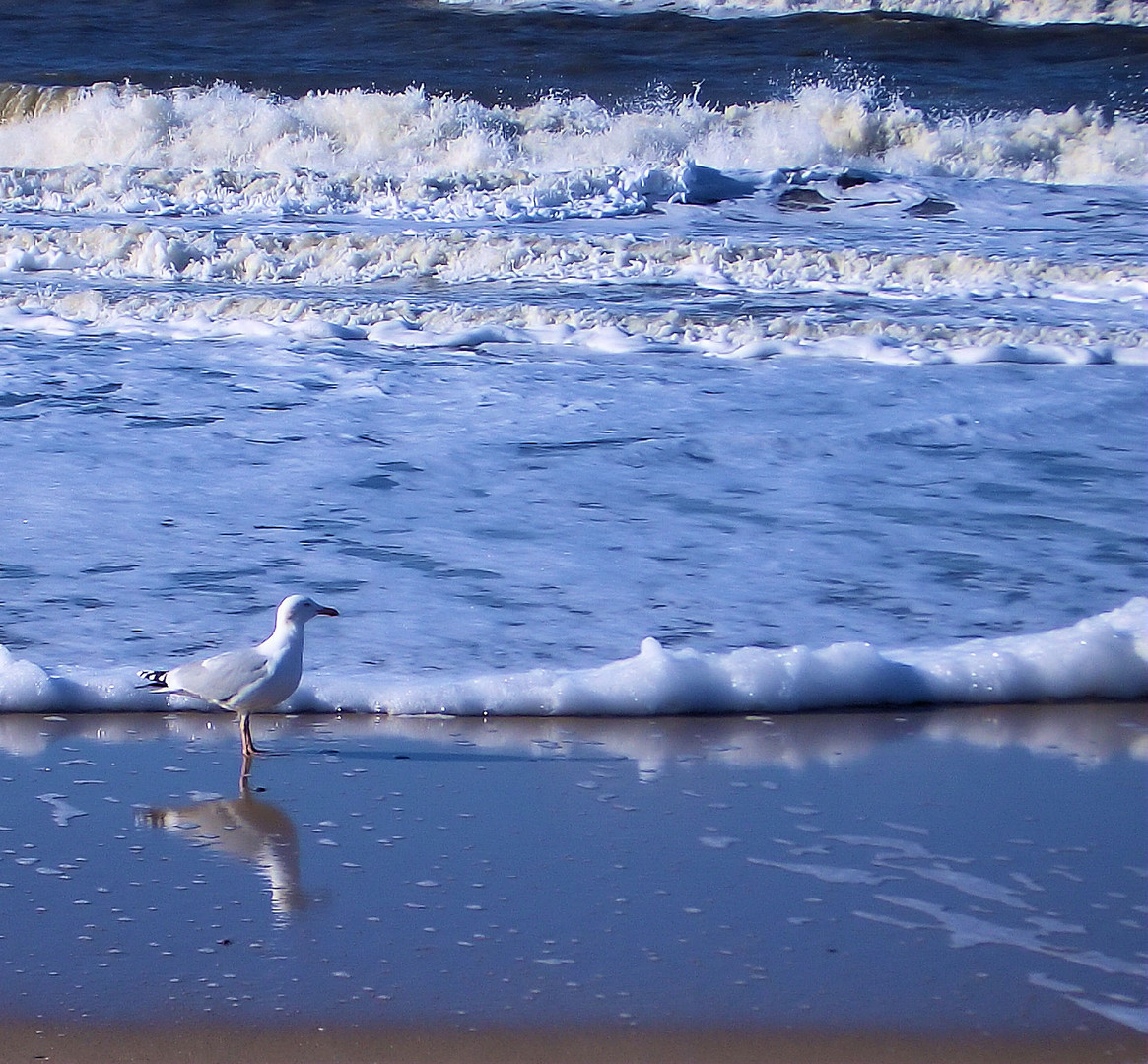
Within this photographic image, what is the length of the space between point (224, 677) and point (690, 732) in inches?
39.6

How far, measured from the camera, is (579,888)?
2781mm

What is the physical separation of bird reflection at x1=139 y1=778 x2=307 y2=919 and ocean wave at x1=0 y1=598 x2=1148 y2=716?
55cm

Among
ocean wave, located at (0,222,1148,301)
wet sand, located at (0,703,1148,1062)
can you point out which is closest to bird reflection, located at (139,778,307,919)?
wet sand, located at (0,703,1148,1062)

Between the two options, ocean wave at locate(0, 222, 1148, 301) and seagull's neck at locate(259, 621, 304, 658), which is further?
ocean wave at locate(0, 222, 1148, 301)

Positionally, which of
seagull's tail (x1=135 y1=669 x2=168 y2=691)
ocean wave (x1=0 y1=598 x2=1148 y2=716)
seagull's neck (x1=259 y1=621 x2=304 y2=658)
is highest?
seagull's neck (x1=259 y1=621 x2=304 y2=658)

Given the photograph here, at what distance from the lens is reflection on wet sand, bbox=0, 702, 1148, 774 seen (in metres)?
3.41

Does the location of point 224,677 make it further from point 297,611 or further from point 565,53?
point 565,53

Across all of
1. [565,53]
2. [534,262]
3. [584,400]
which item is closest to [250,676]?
[584,400]

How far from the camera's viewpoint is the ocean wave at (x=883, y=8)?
21016mm

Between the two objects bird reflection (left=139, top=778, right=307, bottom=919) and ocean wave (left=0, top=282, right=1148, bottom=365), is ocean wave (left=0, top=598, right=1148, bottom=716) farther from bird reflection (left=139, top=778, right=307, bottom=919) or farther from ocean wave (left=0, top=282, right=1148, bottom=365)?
ocean wave (left=0, top=282, right=1148, bottom=365)

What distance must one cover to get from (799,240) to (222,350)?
4.61 meters

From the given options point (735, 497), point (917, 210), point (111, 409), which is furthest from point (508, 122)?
point (735, 497)

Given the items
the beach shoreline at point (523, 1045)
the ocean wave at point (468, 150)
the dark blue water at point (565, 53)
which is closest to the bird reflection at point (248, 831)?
the beach shoreline at point (523, 1045)

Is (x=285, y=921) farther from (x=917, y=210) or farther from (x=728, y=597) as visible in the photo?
(x=917, y=210)
